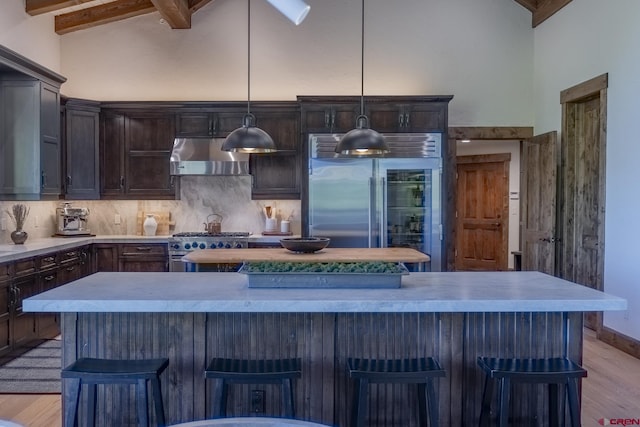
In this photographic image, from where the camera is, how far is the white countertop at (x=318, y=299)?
6.77 feet

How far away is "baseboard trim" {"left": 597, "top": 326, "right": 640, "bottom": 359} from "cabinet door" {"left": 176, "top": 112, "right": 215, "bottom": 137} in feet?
15.6

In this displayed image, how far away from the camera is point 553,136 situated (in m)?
5.30

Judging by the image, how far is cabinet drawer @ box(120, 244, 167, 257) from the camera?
550 cm

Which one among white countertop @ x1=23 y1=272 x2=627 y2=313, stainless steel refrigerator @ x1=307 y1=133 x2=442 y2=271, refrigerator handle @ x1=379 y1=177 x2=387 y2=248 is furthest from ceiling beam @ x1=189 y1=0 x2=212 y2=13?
white countertop @ x1=23 y1=272 x2=627 y2=313

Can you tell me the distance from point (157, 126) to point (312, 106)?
193 centimetres

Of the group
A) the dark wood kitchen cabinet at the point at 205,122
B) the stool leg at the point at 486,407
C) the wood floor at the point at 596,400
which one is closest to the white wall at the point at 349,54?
the dark wood kitchen cabinet at the point at 205,122

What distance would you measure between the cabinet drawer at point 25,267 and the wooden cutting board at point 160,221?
6.02 ft

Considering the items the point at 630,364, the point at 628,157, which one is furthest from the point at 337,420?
the point at 628,157

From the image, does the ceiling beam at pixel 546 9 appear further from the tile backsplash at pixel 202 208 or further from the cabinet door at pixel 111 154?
the cabinet door at pixel 111 154

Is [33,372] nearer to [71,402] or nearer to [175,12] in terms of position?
[71,402]

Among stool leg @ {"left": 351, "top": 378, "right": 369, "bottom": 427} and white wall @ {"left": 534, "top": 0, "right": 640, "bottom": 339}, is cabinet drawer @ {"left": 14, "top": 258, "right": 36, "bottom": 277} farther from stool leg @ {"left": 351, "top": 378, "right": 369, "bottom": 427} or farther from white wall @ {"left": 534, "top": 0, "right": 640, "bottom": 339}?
white wall @ {"left": 534, "top": 0, "right": 640, "bottom": 339}

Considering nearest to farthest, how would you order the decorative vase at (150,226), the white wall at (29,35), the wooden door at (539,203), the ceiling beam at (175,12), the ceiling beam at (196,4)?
the white wall at (29,35)
the ceiling beam at (175,12)
the wooden door at (539,203)
the decorative vase at (150,226)
the ceiling beam at (196,4)

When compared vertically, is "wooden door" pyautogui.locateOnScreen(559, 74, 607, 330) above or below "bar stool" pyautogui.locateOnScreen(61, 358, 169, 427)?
above

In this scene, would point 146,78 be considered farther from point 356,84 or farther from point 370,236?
point 370,236
